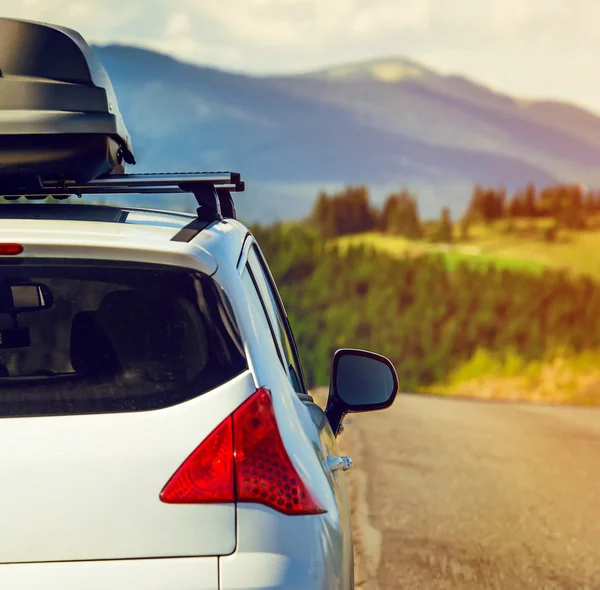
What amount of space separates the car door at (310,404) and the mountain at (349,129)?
104341 millimetres

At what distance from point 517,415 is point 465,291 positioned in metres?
33.1

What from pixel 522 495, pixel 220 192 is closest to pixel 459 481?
pixel 522 495

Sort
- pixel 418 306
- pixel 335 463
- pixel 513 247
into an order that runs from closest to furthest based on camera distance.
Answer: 1. pixel 335 463
2. pixel 418 306
3. pixel 513 247

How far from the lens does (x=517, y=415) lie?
785 inches

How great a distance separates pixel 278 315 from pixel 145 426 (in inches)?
65.8

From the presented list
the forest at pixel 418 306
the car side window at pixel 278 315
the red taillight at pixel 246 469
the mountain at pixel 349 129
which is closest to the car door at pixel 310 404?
the car side window at pixel 278 315

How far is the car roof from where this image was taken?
2.86 meters

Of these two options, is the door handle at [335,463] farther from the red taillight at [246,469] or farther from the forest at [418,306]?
the forest at [418,306]

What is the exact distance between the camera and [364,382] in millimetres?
3922

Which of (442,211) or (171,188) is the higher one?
(171,188)

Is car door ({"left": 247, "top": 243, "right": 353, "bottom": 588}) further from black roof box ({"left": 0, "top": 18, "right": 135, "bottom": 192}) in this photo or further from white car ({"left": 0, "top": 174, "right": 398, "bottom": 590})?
black roof box ({"left": 0, "top": 18, "right": 135, "bottom": 192})

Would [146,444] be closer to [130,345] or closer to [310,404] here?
[130,345]

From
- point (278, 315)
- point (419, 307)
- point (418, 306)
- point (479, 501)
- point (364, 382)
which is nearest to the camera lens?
point (364, 382)

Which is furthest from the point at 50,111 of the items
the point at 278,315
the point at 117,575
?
the point at 117,575
